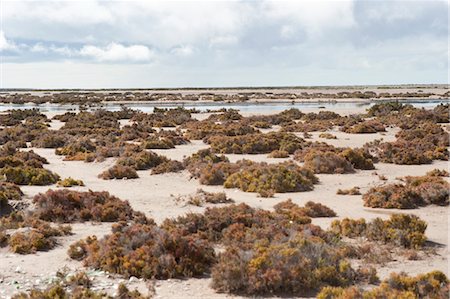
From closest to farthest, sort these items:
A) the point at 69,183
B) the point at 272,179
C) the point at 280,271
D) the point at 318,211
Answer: the point at 280,271
the point at 318,211
the point at 272,179
the point at 69,183

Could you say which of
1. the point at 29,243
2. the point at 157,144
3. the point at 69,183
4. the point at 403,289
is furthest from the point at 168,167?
the point at 403,289

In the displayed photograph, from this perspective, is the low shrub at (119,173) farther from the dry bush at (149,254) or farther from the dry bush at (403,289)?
the dry bush at (403,289)

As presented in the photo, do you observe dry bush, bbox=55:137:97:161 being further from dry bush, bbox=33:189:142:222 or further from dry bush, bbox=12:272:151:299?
dry bush, bbox=12:272:151:299

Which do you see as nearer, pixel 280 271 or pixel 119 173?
pixel 280 271

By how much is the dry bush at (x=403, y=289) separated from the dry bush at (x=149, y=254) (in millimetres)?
2560

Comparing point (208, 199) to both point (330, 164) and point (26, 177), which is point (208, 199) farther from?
point (26, 177)

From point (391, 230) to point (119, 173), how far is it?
37.1 ft

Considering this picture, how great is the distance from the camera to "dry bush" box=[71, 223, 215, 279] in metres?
8.86

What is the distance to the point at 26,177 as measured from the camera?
1752cm

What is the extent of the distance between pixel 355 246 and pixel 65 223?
6992mm

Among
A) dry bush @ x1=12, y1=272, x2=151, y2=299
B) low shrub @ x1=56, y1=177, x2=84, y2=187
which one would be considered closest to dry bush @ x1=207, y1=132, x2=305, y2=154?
low shrub @ x1=56, y1=177, x2=84, y2=187

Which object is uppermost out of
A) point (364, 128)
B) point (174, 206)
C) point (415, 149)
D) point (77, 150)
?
point (364, 128)

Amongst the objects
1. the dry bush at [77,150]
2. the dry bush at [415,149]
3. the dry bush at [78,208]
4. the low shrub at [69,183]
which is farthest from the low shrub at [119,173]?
the dry bush at [415,149]

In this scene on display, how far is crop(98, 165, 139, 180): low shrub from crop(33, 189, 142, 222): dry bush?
5389 mm
